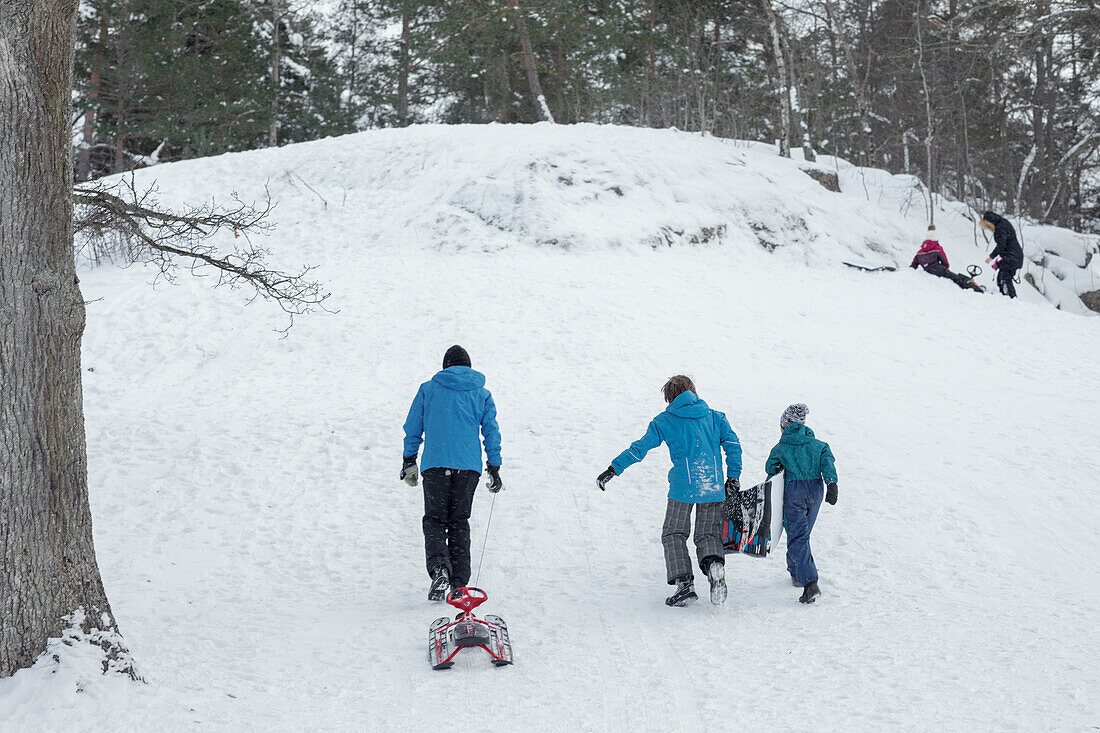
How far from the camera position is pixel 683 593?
5105 millimetres

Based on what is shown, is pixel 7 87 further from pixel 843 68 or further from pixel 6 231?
pixel 843 68

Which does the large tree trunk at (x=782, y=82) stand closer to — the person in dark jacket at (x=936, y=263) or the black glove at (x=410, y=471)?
the person in dark jacket at (x=936, y=263)

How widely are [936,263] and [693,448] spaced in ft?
41.5

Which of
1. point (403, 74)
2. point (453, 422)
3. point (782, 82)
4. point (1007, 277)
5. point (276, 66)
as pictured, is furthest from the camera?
point (403, 74)

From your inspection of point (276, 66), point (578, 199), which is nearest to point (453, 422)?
point (578, 199)

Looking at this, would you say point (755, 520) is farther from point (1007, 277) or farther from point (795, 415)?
point (1007, 277)

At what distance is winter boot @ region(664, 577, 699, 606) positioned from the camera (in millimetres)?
5102

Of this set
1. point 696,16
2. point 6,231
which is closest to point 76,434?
point 6,231

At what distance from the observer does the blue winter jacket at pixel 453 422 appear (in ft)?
16.6

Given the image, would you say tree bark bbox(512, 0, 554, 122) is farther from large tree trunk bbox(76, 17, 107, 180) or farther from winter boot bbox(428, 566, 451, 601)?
winter boot bbox(428, 566, 451, 601)

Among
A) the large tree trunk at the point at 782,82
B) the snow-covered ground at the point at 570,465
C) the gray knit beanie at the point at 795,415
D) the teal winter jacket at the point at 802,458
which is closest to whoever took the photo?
the snow-covered ground at the point at 570,465

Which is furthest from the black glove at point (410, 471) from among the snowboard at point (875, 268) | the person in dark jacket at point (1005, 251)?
the person in dark jacket at point (1005, 251)

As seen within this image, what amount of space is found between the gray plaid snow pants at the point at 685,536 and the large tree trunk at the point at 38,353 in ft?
10.5

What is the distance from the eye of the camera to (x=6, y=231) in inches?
147
